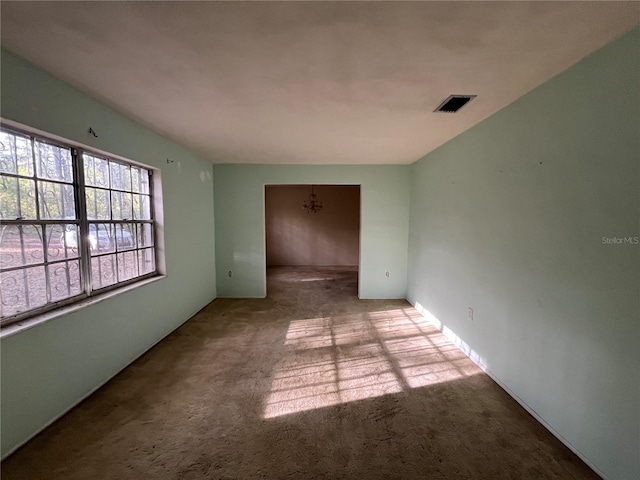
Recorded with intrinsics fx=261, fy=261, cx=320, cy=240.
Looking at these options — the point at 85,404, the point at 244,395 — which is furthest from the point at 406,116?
the point at 85,404

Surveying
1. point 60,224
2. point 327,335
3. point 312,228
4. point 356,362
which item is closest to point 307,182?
point 327,335

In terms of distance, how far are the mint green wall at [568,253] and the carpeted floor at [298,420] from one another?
28cm

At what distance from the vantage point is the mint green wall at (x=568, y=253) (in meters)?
1.34

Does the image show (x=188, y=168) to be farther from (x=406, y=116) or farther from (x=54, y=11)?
(x=406, y=116)

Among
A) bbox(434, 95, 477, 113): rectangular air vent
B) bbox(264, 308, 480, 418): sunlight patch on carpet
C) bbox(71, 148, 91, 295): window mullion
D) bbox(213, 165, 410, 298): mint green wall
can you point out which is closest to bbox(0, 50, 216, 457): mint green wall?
bbox(71, 148, 91, 295): window mullion

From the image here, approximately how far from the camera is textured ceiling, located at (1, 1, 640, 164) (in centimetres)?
120

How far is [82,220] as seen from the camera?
6.97 ft

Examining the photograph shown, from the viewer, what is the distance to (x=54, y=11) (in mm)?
1212

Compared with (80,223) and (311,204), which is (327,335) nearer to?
(80,223)

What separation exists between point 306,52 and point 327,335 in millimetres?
2890

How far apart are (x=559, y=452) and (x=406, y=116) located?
2675mm

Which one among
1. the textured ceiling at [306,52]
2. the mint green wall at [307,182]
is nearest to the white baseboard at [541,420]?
the mint green wall at [307,182]

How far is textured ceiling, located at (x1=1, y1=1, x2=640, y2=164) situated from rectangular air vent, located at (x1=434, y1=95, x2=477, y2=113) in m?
0.06

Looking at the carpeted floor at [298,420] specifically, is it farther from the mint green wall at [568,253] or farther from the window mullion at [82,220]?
the window mullion at [82,220]
